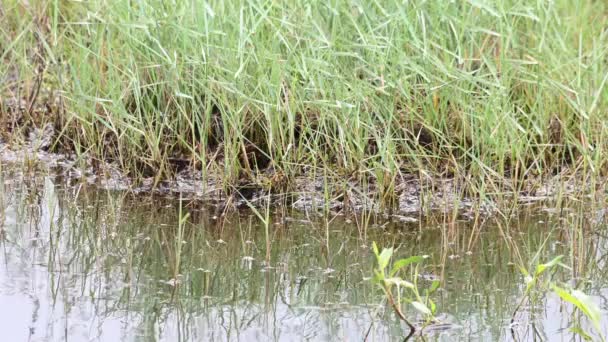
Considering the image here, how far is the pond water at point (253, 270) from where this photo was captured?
7.59 ft

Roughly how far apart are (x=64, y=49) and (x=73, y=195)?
2.64 ft

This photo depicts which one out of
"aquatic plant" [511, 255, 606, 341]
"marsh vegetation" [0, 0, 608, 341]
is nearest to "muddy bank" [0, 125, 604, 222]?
"marsh vegetation" [0, 0, 608, 341]

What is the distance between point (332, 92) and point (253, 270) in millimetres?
881

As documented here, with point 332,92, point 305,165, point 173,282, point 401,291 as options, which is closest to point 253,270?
point 173,282

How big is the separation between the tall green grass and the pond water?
228 mm

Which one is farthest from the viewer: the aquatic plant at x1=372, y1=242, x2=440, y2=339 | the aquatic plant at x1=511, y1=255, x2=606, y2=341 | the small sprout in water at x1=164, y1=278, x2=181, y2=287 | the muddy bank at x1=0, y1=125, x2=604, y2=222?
the muddy bank at x1=0, y1=125, x2=604, y2=222

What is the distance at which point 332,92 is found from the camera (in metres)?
3.36

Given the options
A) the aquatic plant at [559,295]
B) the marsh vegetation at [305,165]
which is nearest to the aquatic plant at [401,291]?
the marsh vegetation at [305,165]

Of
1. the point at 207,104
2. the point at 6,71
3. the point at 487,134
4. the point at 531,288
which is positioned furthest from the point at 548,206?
the point at 6,71

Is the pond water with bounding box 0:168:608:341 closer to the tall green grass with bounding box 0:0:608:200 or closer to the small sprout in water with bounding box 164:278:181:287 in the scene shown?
the small sprout in water with bounding box 164:278:181:287

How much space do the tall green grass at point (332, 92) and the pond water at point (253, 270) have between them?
0.23 metres

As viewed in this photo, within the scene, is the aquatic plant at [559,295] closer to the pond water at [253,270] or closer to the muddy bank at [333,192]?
the pond water at [253,270]

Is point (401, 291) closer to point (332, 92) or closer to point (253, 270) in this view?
point (253, 270)

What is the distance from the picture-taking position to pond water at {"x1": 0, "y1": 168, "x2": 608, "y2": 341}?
2314 mm
